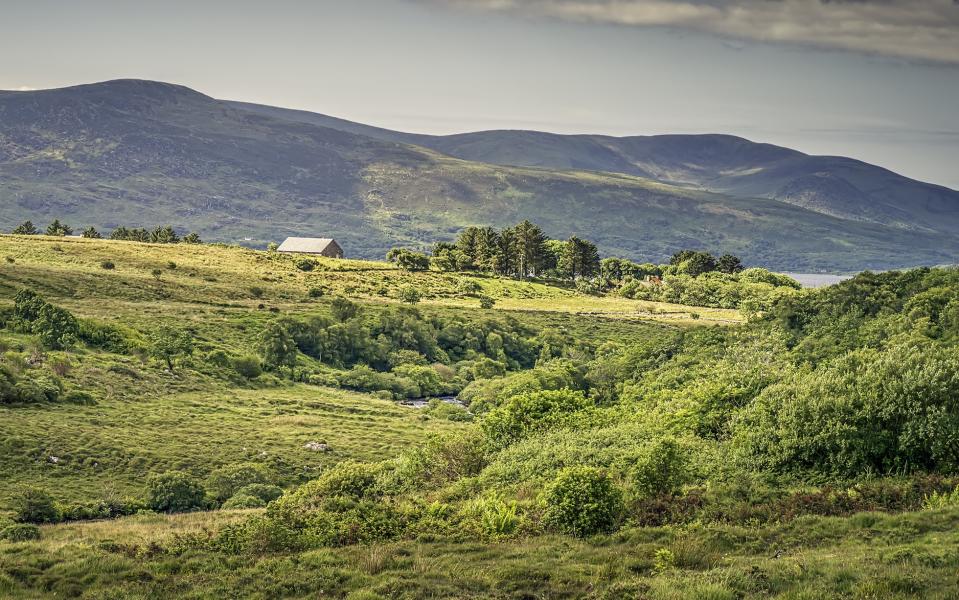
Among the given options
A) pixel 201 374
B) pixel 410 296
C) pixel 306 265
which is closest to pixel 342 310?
pixel 410 296

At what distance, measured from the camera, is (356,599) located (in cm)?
1883

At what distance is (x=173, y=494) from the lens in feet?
137

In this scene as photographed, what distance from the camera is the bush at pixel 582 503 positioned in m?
25.2

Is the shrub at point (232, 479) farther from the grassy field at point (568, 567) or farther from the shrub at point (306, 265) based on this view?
the shrub at point (306, 265)

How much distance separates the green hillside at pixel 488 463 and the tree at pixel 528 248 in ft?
229

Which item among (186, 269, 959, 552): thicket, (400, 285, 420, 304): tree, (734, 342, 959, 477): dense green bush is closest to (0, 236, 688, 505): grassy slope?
(400, 285, 420, 304): tree

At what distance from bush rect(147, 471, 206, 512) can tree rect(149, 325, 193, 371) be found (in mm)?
33948

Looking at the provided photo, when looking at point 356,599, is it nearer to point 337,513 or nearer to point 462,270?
point 337,513

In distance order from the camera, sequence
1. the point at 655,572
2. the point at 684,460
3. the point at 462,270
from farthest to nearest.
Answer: the point at 462,270 < the point at 684,460 < the point at 655,572

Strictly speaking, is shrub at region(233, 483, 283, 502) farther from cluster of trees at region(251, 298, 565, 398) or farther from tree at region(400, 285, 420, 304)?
tree at region(400, 285, 420, 304)

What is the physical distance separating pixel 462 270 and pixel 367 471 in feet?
418

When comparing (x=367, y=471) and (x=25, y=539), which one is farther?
(x=367, y=471)

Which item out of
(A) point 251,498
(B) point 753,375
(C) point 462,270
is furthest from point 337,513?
(C) point 462,270

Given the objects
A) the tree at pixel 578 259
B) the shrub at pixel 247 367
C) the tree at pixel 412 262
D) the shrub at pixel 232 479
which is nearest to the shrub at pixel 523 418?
the shrub at pixel 232 479
